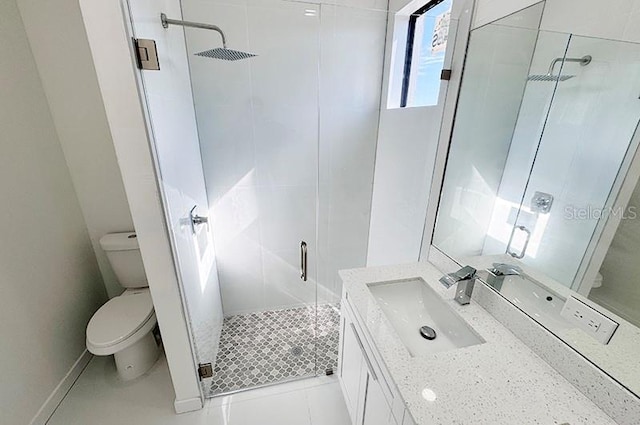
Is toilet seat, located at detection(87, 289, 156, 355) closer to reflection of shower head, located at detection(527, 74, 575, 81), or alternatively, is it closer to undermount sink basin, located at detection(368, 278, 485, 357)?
undermount sink basin, located at detection(368, 278, 485, 357)

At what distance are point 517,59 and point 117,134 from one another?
1569 mm

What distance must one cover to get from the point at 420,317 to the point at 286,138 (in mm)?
1438

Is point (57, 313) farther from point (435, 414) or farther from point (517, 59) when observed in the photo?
point (517, 59)

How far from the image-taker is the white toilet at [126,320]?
1522 mm

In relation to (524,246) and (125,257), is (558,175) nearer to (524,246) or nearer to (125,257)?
(524,246)

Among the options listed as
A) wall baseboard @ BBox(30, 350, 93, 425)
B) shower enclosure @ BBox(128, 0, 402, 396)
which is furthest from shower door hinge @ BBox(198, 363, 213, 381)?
wall baseboard @ BBox(30, 350, 93, 425)

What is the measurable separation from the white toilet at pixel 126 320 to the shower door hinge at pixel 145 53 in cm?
123

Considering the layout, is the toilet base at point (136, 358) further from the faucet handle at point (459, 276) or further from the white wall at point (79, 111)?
the faucet handle at point (459, 276)

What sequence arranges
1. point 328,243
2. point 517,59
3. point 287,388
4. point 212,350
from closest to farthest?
point 517,59 < point 287,388 < point 212,350 < point 328,243

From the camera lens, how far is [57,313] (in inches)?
63.2

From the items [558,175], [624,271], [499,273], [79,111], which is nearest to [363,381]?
[499,273]

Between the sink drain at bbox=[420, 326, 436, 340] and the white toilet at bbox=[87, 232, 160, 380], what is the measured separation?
63.0 inches

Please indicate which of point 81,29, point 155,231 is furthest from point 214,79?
point 155,231

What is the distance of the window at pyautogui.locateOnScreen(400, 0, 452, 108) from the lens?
4.76 ft
